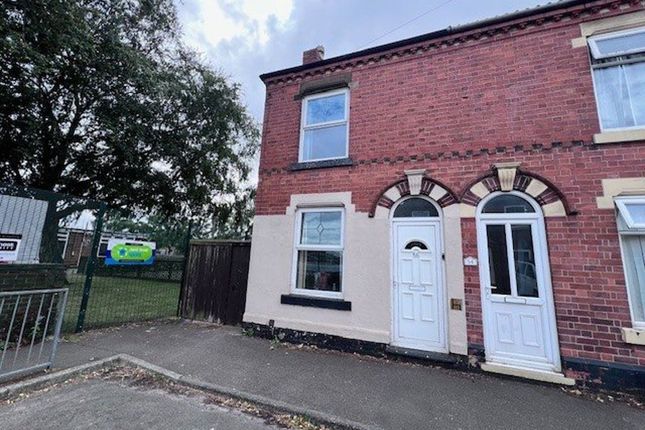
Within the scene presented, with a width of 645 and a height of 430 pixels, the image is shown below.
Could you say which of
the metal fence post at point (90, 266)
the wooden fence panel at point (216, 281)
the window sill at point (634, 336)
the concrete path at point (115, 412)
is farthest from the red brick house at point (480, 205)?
the metal fence post at point (90, 266)

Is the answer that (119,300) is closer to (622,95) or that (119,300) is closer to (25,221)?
(25,221)

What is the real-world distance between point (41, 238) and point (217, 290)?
11.6ft

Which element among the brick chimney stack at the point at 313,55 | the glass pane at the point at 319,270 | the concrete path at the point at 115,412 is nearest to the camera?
the concrete path at the point at 115,412

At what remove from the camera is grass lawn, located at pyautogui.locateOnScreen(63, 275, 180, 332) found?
625 cm

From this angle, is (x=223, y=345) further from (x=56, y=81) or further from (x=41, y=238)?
(x=56, y=81)

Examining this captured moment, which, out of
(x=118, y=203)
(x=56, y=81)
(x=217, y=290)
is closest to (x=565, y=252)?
(x=217, y=290)

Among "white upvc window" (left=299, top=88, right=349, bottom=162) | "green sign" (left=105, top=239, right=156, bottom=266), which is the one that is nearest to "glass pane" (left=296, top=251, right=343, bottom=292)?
"white upvc window" (left=299, top=88, right=349, bottom=162)

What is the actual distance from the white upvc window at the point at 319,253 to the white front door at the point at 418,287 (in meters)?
1.19

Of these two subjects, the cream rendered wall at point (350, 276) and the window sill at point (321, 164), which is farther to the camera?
the window sill at point (321, 164)

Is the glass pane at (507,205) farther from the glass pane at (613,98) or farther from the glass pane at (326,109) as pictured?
the glass pane at (326,109)

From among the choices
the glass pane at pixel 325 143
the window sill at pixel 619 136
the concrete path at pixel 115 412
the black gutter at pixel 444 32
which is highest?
the black gutter at pixel 444 32

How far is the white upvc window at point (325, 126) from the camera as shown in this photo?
21.9 feet

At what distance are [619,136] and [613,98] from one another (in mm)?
793

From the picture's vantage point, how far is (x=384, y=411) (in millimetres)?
3428
